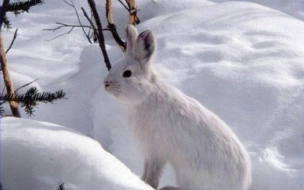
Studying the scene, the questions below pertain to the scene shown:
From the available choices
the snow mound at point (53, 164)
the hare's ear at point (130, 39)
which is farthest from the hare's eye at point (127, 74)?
the snow mound at point (53, 164)

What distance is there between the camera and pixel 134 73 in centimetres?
233

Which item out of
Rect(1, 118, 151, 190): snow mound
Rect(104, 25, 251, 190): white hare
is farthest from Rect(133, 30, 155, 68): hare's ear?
Rect(1, 118, 151, 190): snow mound

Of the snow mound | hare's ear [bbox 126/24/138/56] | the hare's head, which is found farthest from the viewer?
hare's ear [bbox 126/24/138/56]

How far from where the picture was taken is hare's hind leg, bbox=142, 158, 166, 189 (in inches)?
91.7

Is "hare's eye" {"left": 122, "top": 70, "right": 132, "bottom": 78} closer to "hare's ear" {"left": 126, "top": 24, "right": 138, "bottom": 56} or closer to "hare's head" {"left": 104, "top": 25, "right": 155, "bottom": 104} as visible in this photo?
"hare's head" {"left": 104, "top": 25, "right": 155, "bottom": 104}

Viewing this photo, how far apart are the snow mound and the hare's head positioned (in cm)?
36

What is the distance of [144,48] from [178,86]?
1.05 m

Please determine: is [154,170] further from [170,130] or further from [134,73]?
[134,73]

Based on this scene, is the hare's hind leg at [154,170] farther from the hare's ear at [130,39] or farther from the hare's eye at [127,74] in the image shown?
the hare's ear at [130,39]

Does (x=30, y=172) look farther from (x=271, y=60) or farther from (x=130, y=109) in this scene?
(x=271, y=60)

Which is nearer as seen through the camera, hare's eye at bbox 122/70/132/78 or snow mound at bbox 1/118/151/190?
snow mound at bbox 1/118/151/190

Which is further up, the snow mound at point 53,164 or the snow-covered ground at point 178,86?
the snow mound at point 53,164

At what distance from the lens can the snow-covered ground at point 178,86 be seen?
1838mm

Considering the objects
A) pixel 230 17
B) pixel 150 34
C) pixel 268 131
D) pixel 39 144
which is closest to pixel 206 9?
pixel 230 17
